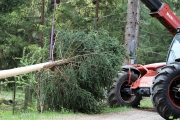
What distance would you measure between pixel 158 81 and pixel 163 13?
3556 millimetres

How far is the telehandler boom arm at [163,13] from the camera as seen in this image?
9.39 metres

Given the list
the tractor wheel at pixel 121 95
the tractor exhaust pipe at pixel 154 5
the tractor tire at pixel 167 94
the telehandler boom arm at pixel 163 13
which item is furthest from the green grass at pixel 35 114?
the tractor exhaust pipe at pixel 154 5

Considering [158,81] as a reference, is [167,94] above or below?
below

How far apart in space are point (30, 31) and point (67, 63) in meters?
9.17

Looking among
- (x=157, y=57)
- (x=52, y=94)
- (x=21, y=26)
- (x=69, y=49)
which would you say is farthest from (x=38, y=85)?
(x=157, y=57)

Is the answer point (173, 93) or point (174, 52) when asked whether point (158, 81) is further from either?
point (174, 52)

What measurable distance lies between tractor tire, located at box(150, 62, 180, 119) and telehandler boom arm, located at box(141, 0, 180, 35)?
3.14 m

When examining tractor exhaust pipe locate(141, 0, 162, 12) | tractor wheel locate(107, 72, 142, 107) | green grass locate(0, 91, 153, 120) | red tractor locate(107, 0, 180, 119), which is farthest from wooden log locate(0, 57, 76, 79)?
tractor exhaust pipe locate(141, 0, 162, 12)

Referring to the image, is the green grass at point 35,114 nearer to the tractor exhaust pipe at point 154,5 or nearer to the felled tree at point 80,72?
the felled tree at point 80,72

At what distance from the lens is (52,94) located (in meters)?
8.40

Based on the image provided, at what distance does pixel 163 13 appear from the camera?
9.48 metres

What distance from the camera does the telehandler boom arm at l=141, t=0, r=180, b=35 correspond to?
9.39 m

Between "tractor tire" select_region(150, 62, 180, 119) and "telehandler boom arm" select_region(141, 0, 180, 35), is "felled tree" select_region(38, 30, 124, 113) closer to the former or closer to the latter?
"telehandler boom arm" select_region(141, 0, 180, 35)

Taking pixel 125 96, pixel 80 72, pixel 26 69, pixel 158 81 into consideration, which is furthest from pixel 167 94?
pixel 125 96
